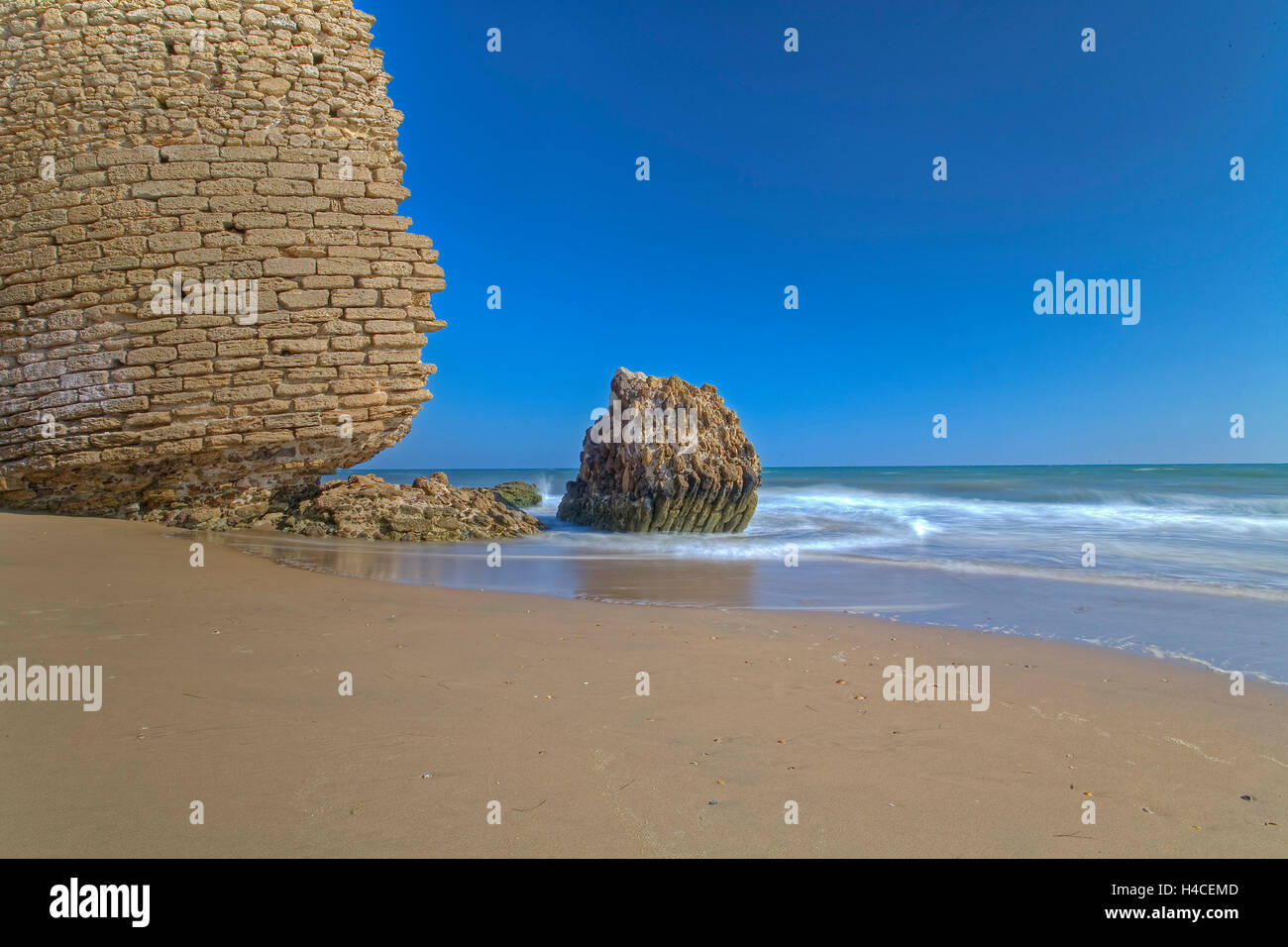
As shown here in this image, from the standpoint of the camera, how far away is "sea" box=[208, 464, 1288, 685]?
529cm

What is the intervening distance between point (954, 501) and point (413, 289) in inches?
898

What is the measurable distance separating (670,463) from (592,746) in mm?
10302

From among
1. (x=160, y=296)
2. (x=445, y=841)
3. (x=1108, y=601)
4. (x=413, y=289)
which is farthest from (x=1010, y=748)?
(x=160, y=296)

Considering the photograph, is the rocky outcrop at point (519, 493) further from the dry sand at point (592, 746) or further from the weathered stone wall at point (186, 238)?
the dry sand at point (592, 746)

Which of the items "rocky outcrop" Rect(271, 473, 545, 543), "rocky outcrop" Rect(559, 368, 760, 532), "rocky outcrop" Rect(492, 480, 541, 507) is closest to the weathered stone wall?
"rocky outcrop" Rect(271, 473, 545, 543)

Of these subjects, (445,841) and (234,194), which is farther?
(234,194)

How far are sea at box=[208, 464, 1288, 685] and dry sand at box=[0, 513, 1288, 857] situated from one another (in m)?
1.23

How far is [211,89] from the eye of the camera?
7.77 metres

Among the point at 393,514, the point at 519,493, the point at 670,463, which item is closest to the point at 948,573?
the point at 670,463

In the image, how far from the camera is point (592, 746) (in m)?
2.57

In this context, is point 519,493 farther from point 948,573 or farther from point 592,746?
point 592,746

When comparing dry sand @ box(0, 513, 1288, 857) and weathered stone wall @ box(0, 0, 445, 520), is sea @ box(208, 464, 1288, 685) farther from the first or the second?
weathered stone wall @ box(0, 0, 445, 520)
